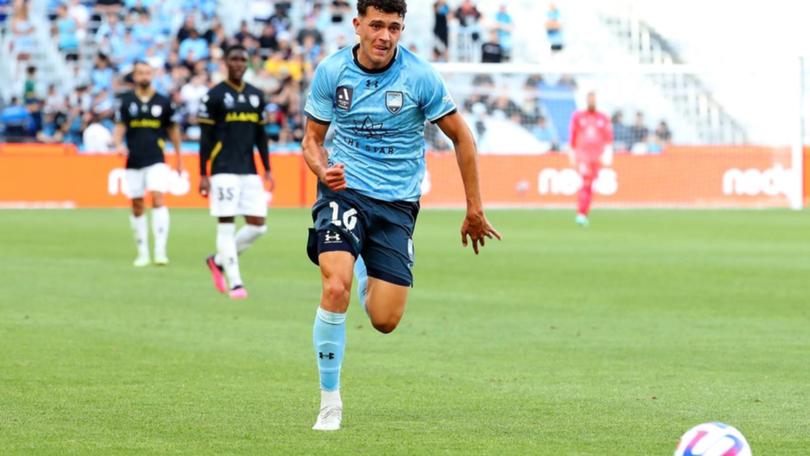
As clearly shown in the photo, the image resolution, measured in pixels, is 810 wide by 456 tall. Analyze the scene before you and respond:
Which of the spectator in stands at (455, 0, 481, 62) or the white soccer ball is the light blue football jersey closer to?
the white soccer ball

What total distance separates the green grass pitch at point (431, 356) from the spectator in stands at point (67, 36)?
18.7m

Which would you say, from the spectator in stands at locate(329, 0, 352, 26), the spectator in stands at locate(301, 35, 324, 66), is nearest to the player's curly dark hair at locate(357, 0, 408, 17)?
the spectator in stands at locate(301, 35, 324, 66)

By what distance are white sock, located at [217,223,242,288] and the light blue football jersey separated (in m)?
7.48

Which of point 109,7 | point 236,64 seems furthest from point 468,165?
point 109,7

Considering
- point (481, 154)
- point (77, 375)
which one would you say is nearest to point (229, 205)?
point (77, 375)

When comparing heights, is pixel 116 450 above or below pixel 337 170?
below

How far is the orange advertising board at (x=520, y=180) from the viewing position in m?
34.8

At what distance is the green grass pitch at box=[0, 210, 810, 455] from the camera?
7.77 m

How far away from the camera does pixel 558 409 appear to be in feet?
28.4

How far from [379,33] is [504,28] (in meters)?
34.8

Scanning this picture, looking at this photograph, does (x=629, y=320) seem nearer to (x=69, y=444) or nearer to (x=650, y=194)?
(x=69, y=444)

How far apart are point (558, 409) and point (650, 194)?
28.1 metres

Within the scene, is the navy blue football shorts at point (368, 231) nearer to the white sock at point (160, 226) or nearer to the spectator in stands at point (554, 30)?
the white sock at point (160, 226)

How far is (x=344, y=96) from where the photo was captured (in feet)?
27.3
